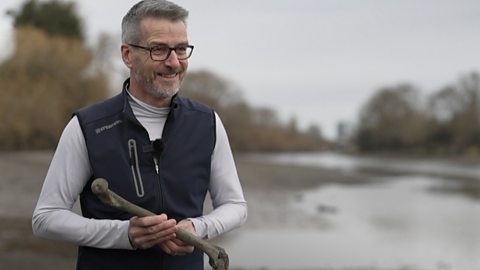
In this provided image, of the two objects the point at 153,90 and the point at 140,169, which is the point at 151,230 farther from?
the point at 153,90

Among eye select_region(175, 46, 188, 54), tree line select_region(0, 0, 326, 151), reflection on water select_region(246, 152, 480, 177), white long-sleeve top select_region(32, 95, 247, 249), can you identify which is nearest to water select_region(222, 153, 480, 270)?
white long-sleeve top select_region(32, 95, 247, 249)

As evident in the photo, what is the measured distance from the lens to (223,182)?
2260 millimetres

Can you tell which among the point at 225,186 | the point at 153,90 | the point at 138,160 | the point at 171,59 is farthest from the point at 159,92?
the point at 225,186

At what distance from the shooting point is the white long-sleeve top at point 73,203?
1.98 meters

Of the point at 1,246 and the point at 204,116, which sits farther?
the point at 1,246

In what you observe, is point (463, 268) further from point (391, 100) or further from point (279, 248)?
point (391, 100)

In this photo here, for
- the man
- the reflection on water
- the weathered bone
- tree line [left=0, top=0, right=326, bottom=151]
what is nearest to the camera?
the weathered bone

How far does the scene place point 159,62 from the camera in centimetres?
202

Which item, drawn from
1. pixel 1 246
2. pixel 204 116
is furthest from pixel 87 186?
pixel 1 246

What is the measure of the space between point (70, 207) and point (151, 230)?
0.40m

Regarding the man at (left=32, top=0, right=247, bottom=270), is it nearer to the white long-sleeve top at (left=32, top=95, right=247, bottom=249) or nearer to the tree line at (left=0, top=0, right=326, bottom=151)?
the white long-sleeve top at (left=32, top=95, right=247, bottom=249)

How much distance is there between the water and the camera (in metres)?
10.8

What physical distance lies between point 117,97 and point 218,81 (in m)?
86.1

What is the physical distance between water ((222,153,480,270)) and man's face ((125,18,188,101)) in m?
7.97
